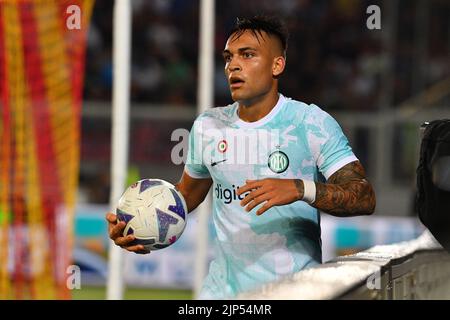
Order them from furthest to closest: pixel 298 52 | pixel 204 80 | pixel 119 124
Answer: pixel 298 52, pixel 204 80, pixel 119 124

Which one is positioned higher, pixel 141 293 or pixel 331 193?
pixel 331 193

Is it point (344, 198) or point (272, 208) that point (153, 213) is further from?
point (344, 198)

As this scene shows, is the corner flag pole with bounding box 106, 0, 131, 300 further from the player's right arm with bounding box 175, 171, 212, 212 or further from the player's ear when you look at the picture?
the player's ear

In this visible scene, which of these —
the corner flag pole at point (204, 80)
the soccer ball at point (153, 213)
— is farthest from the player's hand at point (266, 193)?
the corner flag pole at point (204, 80)

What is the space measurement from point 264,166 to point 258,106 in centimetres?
23

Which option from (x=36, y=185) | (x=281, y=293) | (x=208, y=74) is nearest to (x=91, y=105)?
(x=36, y=185)

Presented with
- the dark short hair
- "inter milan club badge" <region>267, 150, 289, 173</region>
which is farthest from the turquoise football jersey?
the dark short hair

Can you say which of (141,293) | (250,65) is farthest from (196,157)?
(141,293)

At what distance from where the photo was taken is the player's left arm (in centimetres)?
321

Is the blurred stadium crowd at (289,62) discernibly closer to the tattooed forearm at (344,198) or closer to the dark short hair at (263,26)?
the dark short hair at (263,26)

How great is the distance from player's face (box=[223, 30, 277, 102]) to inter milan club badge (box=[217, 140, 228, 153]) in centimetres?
21

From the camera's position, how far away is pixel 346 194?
3422 mm

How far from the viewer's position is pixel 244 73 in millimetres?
3559

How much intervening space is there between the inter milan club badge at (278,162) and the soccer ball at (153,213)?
1.23 ft
